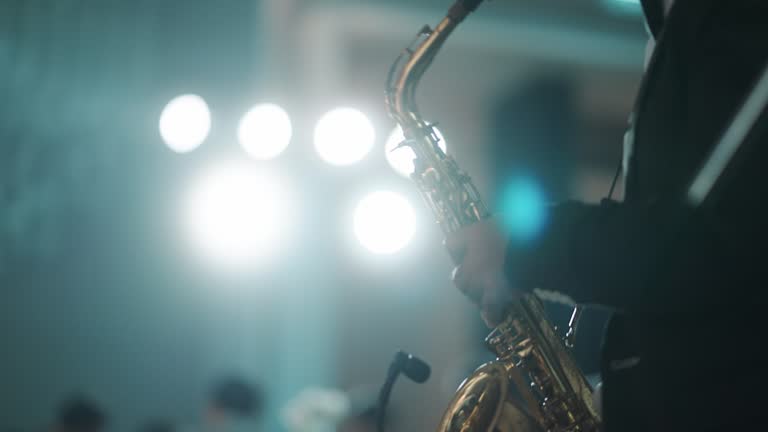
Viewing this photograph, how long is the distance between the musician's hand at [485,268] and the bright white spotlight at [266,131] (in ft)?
21.1

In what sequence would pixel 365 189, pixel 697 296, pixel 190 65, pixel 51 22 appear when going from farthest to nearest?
pixel 365 189, pixel 190 65, pixel 51 22, pixel 697 296

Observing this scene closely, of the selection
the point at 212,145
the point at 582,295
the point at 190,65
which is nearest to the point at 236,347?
the point at 212,145

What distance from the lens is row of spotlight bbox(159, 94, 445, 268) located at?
827cm

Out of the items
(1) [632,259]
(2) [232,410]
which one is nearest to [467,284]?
(1) [632,259]

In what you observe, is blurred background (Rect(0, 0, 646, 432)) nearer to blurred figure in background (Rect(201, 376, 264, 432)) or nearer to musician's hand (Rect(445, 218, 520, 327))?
blurred figure in background (Rect(201, 376, 264, 432))

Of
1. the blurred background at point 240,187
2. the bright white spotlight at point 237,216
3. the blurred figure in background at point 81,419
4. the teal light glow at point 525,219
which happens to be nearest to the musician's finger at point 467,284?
the teal light glow at point 525,219

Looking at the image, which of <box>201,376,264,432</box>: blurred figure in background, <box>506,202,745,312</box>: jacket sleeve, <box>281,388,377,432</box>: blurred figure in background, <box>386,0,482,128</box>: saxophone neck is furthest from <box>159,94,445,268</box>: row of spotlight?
<box>506,202,745,312</box>: jacket sleeve

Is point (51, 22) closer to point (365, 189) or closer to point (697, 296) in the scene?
point (365, 189)

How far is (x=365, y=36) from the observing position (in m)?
9.28

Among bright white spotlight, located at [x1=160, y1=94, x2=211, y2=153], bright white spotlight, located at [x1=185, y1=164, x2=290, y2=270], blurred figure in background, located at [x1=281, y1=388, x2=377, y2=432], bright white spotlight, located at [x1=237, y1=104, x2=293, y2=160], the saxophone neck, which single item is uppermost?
bright white spotlight, located at [x1=160, y1=94, x2=211, y2=153]

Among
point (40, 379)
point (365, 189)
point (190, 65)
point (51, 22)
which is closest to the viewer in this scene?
point (51, 22)

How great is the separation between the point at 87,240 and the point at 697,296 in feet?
25.4

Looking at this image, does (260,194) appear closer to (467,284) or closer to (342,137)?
(342,137)

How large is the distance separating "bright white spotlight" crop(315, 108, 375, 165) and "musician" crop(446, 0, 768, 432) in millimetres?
6752
